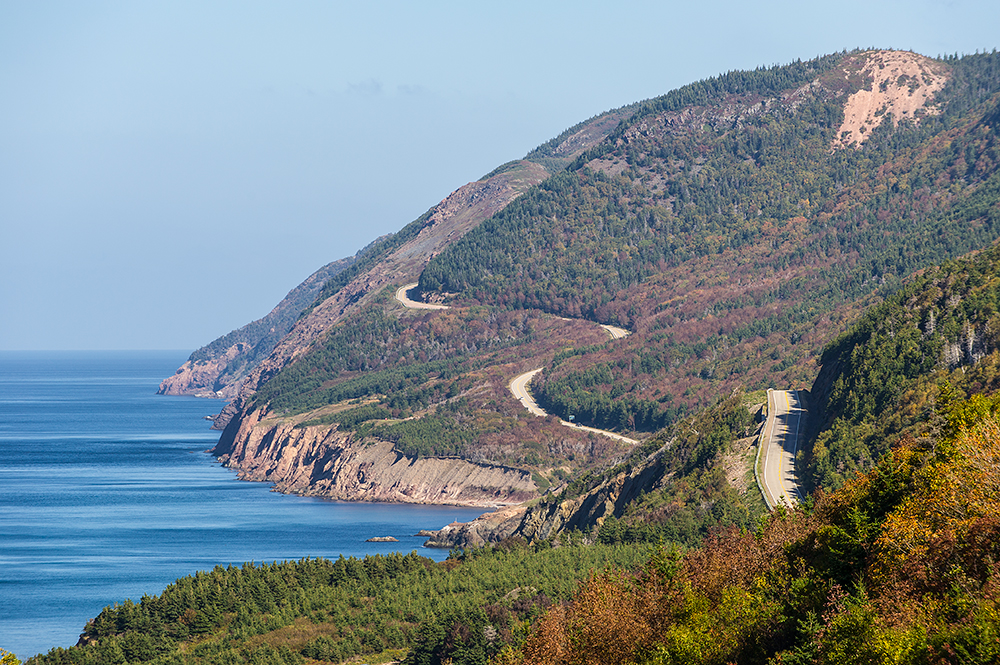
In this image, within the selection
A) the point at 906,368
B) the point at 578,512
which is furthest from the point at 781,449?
the point at 578,512

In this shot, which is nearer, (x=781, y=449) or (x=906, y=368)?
(x=781, y=449)

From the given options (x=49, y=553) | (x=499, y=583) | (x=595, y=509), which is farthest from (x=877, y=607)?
(x=49, y=553)

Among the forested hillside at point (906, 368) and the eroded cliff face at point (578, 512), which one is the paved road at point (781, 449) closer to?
the forested hillside at point (906, 368)

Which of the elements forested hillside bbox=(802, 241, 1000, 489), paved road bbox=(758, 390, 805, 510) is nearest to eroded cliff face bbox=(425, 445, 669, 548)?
paved road bbox=(758, 390, 805, 510)

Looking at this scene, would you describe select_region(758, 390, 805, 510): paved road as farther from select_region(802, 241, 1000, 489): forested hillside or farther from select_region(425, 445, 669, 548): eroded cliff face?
select_region(425, 445, 669, 548): eroded cliff face

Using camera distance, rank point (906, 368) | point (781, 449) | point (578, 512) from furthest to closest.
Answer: point (578, 512) → point (906, 368) → point (781, 449)

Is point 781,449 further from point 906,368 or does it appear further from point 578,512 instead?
point 578,512

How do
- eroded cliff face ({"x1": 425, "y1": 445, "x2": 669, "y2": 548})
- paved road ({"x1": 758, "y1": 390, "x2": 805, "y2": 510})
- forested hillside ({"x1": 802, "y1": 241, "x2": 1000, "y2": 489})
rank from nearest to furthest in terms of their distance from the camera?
1. paved road ({"x1": 758, "y1": 390, "x2": 805, "y2": 510})
2. forested hillside ({"x1": 802, "y1": 241, "x2": 1000, "y2": 489})
3. eroded cliff face ({"x1": 425, "y1": 445, "x2": 669, "y2": 548})

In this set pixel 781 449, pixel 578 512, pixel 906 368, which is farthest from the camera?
pixel 578 512

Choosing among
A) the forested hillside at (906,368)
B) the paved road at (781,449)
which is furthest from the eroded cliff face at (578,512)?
the forested hillside at (906,368)
